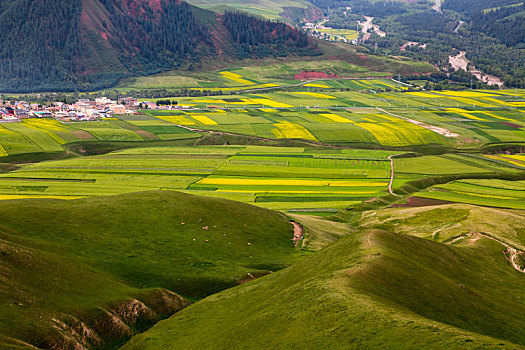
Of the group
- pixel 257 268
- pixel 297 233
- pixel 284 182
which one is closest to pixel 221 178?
pixel 284 182

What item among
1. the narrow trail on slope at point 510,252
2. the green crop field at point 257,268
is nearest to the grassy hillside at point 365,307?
the green crop field at point 257,268

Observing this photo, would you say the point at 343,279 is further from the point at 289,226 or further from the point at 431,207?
the point at 431,207

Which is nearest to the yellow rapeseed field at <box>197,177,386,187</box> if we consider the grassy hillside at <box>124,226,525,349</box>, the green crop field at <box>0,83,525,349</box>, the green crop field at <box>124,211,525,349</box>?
the green crop field at <box>0,83,525,349</box>

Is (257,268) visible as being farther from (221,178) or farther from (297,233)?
(221,178)

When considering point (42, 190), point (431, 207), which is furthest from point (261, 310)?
point (42, 190)

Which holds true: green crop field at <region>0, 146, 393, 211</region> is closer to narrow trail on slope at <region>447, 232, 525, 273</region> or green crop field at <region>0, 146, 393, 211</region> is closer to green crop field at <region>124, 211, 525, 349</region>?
narrow trail on slope at <region>447, 232, 525, 273</region>

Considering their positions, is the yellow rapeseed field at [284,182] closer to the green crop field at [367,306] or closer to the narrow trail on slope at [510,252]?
the narrow trail on slope at [510,252]
